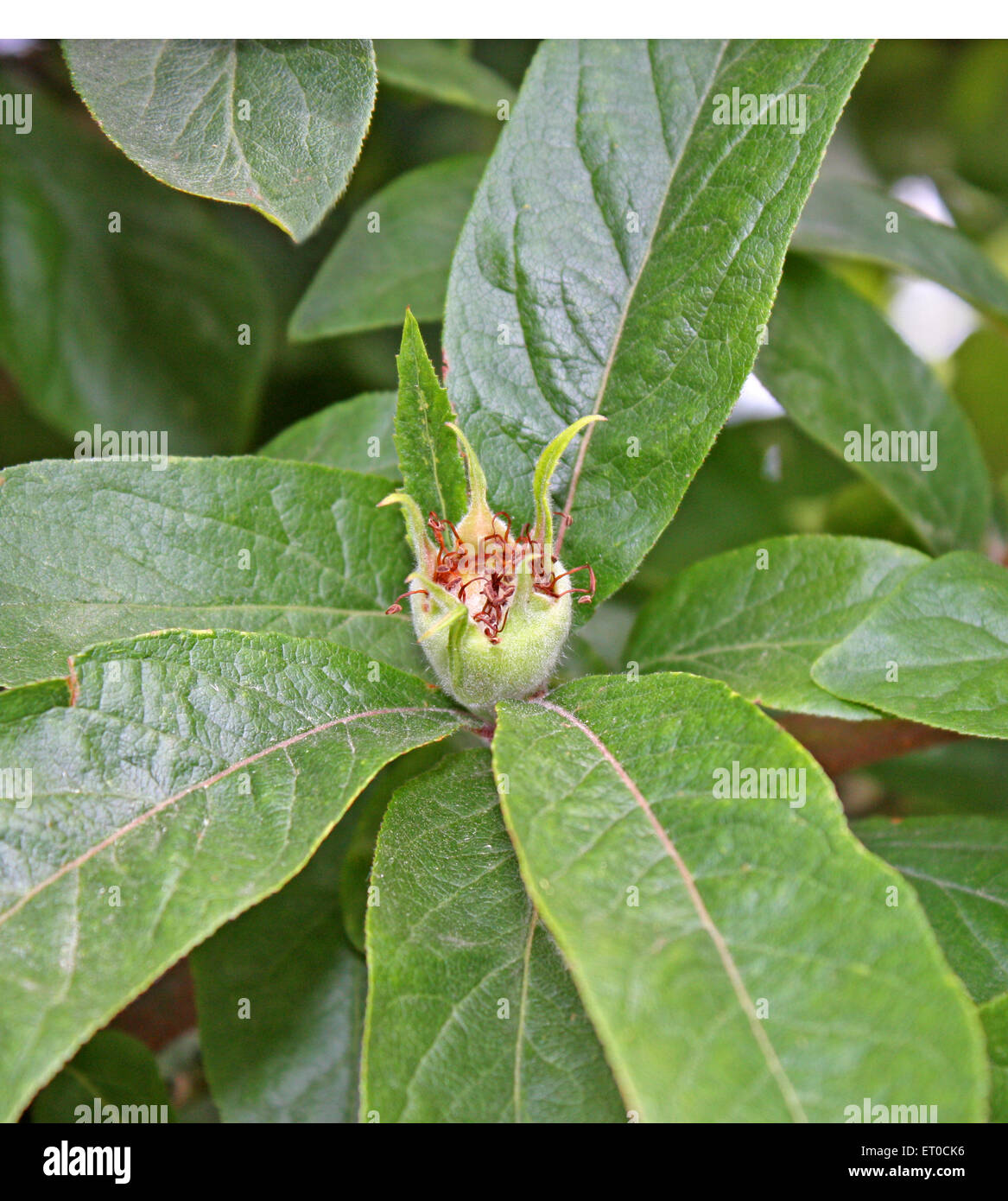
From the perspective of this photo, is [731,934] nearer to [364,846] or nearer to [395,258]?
[364,846]

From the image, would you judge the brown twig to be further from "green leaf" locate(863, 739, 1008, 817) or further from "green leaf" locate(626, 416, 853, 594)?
"green leaf" locate(626, 416, 853, 594)

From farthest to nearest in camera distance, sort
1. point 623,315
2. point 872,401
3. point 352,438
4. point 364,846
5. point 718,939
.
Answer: point 872,401
point 352,438
point 364,846
point 623,315
point 718,939

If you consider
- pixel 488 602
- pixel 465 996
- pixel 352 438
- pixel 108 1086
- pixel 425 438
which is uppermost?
pixel 352 438

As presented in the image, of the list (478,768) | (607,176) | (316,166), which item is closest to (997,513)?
(607,176)

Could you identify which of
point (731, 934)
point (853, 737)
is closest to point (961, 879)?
point (853, 737)

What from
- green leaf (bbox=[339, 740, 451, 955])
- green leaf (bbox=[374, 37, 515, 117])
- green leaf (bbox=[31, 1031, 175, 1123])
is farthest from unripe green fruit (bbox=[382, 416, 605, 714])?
green leaf (bbox=[374, 37, 515, 117])

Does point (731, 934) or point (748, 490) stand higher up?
point (748, 490)
